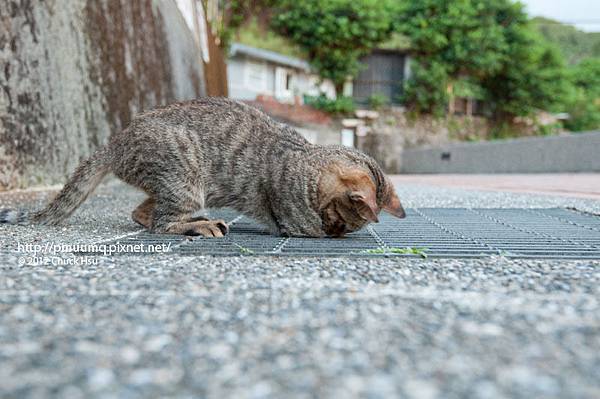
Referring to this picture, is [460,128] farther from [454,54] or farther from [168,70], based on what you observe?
[168,70]

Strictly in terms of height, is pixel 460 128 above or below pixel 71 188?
above

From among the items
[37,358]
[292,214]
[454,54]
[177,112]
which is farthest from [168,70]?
[454,54]

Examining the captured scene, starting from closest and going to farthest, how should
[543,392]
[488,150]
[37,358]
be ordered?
[543,392]
[37,358]
[488,150]

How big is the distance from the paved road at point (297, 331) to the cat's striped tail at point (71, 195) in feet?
3.99

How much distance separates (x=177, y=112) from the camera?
3.34 m

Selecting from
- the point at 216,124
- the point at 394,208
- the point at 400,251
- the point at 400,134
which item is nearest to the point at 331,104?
the point at 400,134

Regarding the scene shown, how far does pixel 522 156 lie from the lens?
12.5m

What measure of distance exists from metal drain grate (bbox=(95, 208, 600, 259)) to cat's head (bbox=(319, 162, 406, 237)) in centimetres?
10

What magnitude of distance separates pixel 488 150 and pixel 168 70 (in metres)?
9.12

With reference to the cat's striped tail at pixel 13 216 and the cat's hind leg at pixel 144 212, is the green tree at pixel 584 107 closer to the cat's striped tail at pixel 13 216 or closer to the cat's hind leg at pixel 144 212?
the cat's hind leg at pixel 144 212

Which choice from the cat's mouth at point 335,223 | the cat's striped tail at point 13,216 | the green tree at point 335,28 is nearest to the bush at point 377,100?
the green tree at point 335,28

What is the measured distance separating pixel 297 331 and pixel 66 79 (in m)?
4.79

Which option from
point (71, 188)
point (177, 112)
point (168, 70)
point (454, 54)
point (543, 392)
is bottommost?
point (543, 392)

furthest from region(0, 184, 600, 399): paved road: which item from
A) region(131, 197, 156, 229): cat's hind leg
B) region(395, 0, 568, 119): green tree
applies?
region(395, 0, 568, 119): green tree
